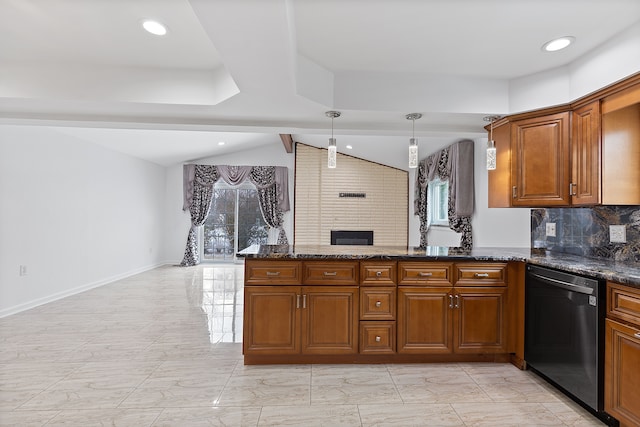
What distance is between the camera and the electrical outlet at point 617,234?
2459 mm

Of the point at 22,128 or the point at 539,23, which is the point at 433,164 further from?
the point at 22,128

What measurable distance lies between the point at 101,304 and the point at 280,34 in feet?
14.4

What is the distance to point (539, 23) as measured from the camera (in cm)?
207

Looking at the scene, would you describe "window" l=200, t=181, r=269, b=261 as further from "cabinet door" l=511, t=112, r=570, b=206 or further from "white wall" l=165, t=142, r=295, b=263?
"cabinet door" l=511, t=112, r=570, b=206

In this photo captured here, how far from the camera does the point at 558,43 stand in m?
2.29

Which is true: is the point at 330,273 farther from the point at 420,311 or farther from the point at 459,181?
the point at 459,181

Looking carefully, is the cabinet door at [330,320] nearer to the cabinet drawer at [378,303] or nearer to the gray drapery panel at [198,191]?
the cabinet drawer at [378,303]

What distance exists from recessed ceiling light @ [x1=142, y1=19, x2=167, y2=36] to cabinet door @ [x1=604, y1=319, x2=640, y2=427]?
3235mm

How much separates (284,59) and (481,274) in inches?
86.3

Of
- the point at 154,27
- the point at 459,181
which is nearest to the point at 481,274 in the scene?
the point at 459,181

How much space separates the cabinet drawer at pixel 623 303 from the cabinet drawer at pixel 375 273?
1.33 meters

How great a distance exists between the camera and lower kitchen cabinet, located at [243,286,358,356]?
2672 mm

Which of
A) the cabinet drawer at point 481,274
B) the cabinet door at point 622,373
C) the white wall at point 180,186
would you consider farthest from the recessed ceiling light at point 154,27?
the white wall at point 180,186

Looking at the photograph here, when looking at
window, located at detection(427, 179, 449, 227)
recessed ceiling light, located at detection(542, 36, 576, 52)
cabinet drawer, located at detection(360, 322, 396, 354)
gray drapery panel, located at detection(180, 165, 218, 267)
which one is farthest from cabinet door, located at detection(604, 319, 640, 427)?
gray drapery panel, located at detection(180, 165, 218, 267)
